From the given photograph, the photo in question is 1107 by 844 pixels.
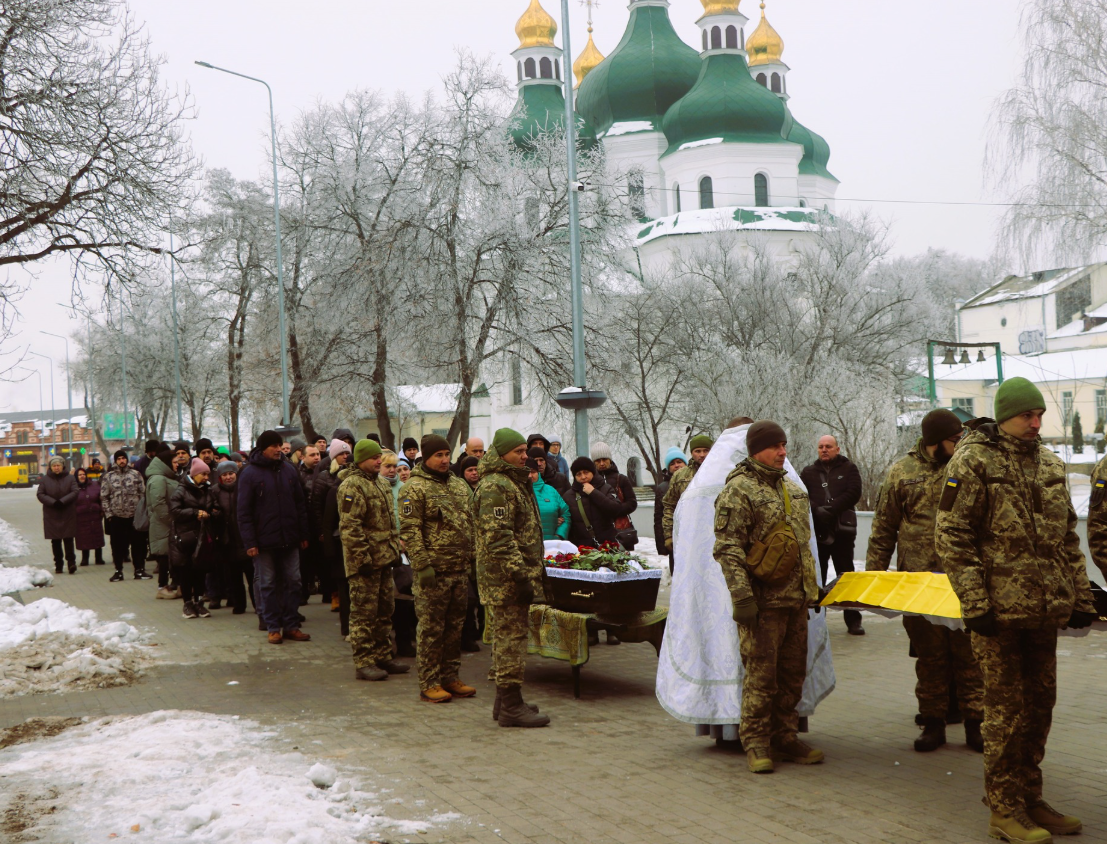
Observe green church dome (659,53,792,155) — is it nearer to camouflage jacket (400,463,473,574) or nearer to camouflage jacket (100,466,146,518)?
camouflage jacket (100,466,146,518)

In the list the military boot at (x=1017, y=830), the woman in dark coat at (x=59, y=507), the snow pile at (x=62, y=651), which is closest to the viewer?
the military boot at (x=1017, y=830)

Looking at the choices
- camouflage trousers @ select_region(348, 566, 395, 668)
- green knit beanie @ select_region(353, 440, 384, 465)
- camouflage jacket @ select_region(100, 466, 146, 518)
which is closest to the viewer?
camouflage trousers @ select_region(348, 566, 395, 668)

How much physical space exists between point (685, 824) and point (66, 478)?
15.0 metres

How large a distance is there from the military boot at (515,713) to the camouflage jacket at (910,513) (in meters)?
2.35

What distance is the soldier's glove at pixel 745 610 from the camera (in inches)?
232

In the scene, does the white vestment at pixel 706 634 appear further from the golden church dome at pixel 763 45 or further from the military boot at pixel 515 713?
the golden church dome at pixel 763 45

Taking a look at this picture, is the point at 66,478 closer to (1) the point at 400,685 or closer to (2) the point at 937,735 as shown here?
(1) the point at 400,685

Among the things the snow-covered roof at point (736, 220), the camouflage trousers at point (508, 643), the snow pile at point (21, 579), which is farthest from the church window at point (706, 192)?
the camouflage trousers at point (508, 643)

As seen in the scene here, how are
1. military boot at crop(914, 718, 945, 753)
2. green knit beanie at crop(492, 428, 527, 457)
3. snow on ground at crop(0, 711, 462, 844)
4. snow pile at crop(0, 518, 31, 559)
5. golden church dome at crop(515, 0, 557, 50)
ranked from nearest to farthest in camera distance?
snow on ground at crop(0, 711, 462, 844), military boot at crop(914, 718, 945, 753), green knit beanie at crop(492, 428, 527, 457), snow pile at crop(0, 518, 31, 559), golden church dome at crop(515, 0, 557, 50)

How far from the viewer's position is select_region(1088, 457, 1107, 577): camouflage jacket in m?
5.12

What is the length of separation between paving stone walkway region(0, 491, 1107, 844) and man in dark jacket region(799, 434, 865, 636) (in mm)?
906

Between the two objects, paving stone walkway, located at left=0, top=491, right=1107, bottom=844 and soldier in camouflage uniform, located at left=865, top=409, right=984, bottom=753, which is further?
soldier in camouflage uniform, located at left=865, top=409, right=984, bottom=753

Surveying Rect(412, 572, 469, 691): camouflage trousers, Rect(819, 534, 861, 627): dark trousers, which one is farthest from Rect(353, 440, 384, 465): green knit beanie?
Rect(819, 534, 861, 627): dark trousers

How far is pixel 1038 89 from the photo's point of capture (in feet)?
67.1
